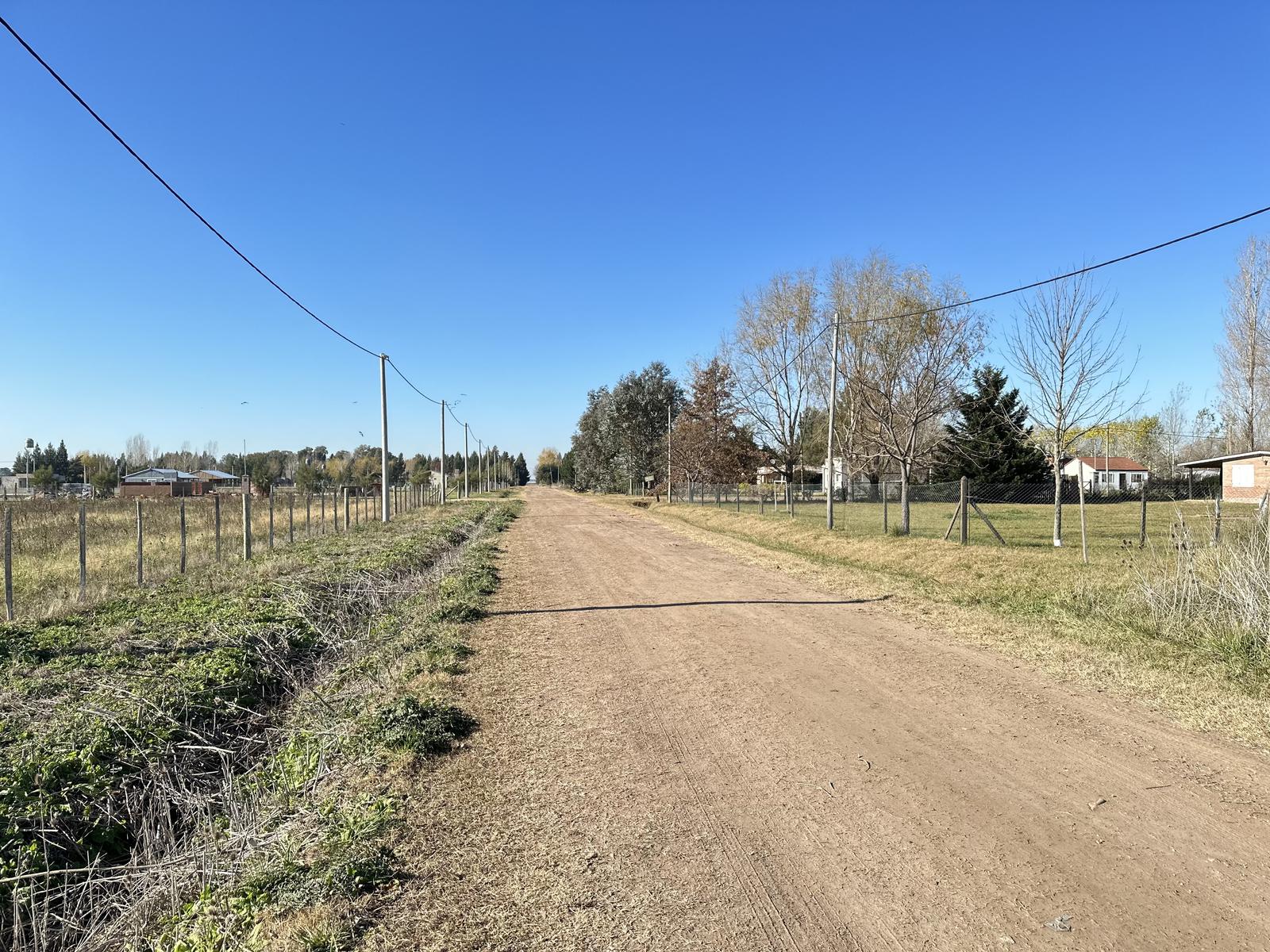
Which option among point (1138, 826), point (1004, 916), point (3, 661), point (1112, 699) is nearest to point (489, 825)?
point (1004, 916)

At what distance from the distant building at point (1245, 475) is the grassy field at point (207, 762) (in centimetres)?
4384

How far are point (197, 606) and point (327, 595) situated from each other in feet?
5.86

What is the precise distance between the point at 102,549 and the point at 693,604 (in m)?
13.5

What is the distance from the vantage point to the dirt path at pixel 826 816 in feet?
10.3

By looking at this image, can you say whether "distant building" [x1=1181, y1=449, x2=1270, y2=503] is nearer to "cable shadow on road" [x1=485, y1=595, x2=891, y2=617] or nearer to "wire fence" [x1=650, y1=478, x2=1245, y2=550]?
"wire fence" [x1=650, y1=478, x2=1245, y2=550]

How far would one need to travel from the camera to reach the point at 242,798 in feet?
15.8

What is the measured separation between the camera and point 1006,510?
1474 inches

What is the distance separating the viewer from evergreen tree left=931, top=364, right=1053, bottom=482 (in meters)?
44.3

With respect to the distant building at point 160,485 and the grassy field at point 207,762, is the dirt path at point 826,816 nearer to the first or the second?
the grassy field at point 207,762

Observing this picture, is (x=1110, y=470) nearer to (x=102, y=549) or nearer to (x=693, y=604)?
(x=693, y=604)

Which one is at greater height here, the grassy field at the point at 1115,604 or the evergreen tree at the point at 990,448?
the evergreen tree at the point at 990,448

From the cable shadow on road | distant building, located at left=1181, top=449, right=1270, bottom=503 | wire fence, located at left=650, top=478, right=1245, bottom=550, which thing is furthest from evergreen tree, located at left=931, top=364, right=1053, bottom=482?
the cable shadow on road

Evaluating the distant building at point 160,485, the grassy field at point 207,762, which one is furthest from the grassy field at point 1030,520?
the distant building at point 160,485

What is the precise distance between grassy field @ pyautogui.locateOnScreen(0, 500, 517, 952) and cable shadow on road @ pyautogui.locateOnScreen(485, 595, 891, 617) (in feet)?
3.17
